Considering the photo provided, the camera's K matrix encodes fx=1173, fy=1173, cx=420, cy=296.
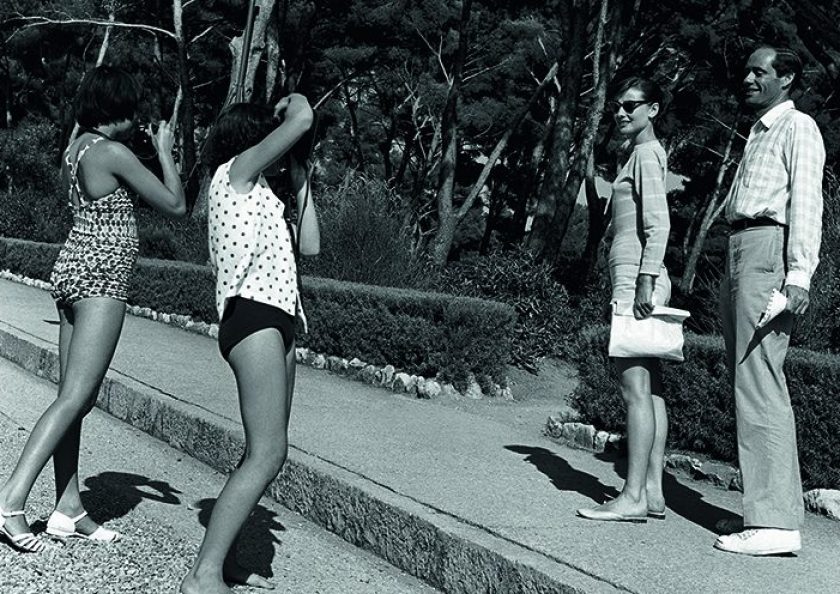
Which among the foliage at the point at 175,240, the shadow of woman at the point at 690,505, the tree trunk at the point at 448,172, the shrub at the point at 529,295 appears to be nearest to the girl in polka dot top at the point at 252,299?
the shadow of woman at the point at 690,505

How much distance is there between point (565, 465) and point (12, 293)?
43.0ft

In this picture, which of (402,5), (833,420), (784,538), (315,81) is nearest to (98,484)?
(784,538)

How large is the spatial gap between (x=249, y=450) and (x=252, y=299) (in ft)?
1.65

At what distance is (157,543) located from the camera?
192 inches

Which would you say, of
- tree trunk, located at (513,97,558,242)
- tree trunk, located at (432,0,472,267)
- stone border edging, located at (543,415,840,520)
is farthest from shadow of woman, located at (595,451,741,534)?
tree trunk, located at (513,97,558,242)

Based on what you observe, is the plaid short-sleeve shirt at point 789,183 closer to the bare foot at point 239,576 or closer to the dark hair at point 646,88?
the dark hair at point 646,88

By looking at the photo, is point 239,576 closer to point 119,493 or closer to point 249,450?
point 249,450

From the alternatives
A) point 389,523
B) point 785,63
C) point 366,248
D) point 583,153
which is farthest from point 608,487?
point 583,153

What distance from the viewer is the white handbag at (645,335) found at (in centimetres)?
506

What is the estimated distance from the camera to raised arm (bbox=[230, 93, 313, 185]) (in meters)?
3.87

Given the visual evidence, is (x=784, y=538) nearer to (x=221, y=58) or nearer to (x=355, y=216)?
(x=355, y=216)

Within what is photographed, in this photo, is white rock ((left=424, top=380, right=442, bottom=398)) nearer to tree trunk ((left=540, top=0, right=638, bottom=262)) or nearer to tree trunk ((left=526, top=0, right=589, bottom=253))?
tree trunk ((left=540, top=0, right=638, bottom=262))

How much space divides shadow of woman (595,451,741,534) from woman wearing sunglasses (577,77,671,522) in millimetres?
256

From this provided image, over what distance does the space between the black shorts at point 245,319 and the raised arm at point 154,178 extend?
0.85m
